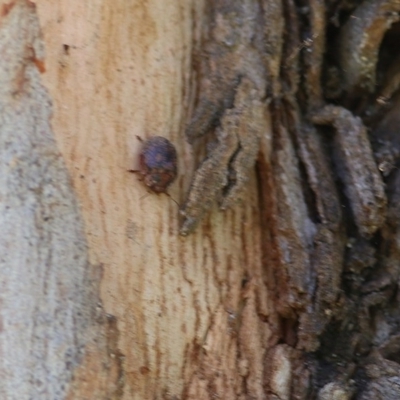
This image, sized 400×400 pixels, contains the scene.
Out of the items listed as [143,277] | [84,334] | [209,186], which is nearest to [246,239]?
[209,186]

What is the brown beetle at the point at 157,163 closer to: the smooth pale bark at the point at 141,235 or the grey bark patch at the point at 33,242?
the smooth pale bark at the point at 141,235

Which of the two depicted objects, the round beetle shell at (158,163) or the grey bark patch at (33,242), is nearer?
the grey bark patch at (33,242)

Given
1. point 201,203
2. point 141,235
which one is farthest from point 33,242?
point 201,203

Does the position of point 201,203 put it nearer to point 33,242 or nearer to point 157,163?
point 157,163

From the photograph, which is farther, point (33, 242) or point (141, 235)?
point (141, 235)

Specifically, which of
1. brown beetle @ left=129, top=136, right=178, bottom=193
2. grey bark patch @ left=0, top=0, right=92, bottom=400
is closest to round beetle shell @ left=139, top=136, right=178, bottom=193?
brown beetle @ left=129, top=136, right=178, bottom=193

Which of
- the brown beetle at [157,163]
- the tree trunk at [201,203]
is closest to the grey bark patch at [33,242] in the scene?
the tree trunk at [201,203]
